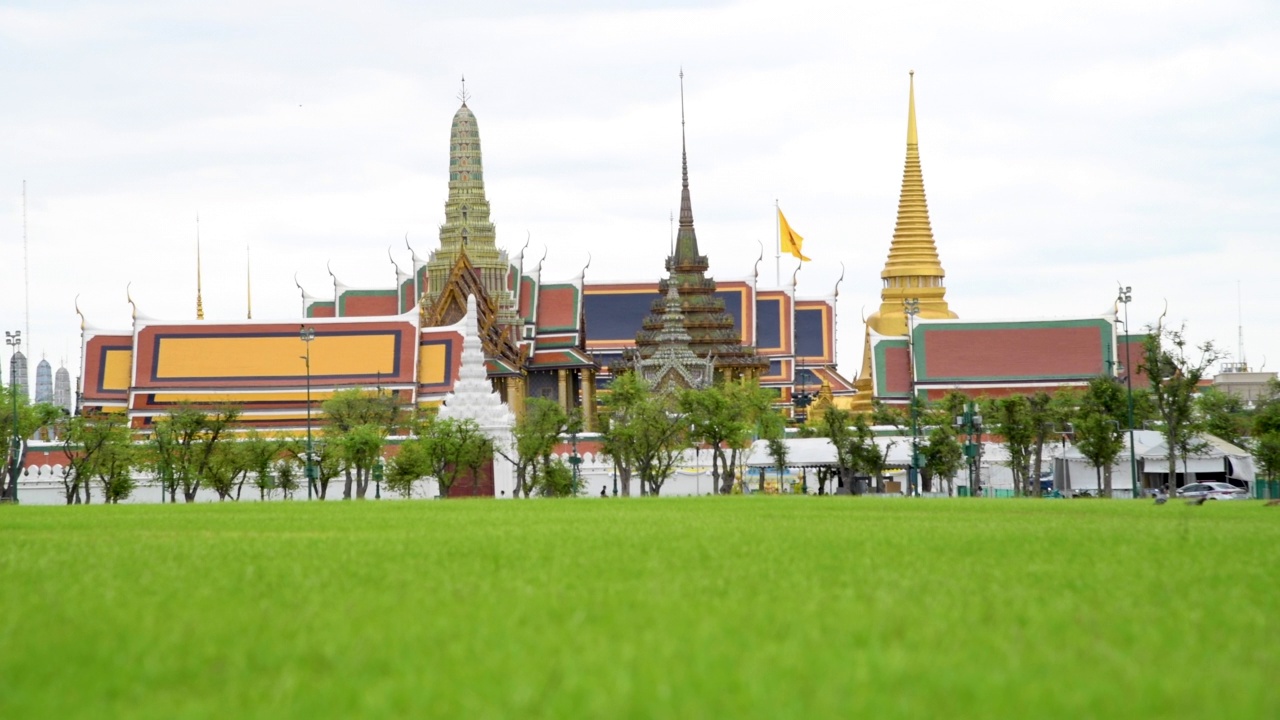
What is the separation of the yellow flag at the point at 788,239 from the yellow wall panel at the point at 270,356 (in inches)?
1434

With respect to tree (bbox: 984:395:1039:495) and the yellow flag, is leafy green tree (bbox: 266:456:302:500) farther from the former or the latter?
the yellow flag

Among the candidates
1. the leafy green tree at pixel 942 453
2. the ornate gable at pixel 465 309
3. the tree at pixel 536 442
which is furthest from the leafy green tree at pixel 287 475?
the ornate gable at pixel 465 309

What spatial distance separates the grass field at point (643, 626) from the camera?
9.52 meters

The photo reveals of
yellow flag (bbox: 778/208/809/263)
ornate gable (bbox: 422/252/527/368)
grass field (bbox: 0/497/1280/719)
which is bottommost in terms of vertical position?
grass field (bbox: 0/497/1280/719)

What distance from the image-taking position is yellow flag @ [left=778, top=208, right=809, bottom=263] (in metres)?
114

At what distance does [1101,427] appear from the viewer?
2447 inches

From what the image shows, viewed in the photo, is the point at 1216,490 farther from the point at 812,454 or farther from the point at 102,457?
the point at 102,457

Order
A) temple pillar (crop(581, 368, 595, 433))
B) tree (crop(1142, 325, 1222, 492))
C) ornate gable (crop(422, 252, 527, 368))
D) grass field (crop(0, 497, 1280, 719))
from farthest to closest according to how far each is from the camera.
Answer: temple pillar (crop(581, 368, 595, 433)) → ornate gable (crop(422, 252, 527, 368)) → tree (crop(1142, 325, 1222, 492)) → grass field (crop(0, 497, 1280, 719))

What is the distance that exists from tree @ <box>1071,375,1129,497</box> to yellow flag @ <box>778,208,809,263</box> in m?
44.5

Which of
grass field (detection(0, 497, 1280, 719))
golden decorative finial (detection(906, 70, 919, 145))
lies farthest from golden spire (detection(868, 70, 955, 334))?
grass field (detection(0, 497, 1280, 719))

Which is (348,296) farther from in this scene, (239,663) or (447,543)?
(239,663)

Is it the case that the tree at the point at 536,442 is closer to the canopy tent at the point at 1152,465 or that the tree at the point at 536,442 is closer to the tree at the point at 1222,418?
the canopy tent at the point at 1152,465

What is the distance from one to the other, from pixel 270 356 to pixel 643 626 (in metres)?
73.6

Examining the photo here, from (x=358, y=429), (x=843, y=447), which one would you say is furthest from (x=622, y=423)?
(x=358, y=429)
